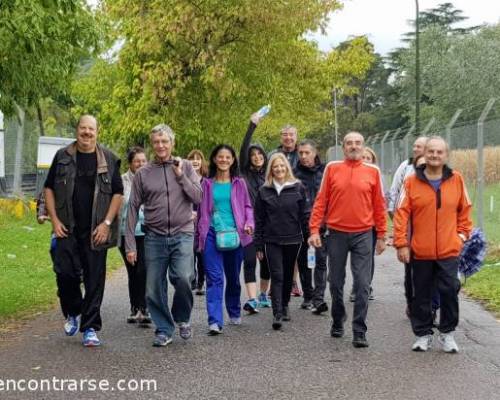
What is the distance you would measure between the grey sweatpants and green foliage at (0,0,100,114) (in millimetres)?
3287

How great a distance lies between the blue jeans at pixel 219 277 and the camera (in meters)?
8.20

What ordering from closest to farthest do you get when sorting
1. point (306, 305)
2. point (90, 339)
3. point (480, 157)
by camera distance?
point (90, 339) < point (306, 305) < point (480, 157)

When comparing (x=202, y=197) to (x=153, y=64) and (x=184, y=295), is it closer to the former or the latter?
(x=184, y=295)

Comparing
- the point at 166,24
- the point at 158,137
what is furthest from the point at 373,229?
the point at 166,24

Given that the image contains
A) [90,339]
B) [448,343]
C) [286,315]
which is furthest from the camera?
[286,315]

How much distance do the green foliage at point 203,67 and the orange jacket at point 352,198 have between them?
1217 cm

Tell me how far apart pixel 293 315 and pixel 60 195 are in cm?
292

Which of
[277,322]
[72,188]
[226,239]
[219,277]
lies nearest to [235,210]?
[226,239]

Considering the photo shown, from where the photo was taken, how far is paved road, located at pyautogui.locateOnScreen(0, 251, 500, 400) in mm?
5887

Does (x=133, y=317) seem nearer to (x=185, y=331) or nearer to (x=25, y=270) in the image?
(x=185, y=331)

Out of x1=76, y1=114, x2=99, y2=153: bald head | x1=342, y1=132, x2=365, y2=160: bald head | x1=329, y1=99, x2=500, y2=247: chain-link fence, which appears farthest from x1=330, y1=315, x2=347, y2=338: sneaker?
x1=329, y1=99, x2=500, y2=247: chain-link fence

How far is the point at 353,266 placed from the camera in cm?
779

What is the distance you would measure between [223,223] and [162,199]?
98cm

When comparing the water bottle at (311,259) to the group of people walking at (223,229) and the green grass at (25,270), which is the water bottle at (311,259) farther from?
the green grass at (25,270)
